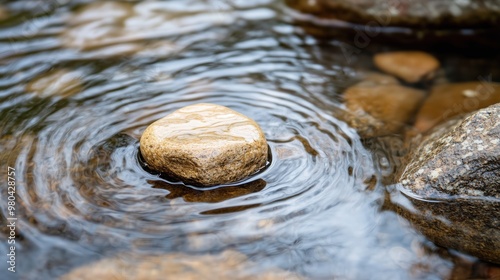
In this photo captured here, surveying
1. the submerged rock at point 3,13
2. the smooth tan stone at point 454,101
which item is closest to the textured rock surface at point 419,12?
the smooth tan stone at point 454,101

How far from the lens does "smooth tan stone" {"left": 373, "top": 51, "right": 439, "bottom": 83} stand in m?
5.51

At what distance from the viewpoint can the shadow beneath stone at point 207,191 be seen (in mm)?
3512

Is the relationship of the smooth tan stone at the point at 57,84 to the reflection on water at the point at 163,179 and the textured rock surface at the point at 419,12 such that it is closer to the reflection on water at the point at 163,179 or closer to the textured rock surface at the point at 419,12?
the reflection on water at the point at 163,179

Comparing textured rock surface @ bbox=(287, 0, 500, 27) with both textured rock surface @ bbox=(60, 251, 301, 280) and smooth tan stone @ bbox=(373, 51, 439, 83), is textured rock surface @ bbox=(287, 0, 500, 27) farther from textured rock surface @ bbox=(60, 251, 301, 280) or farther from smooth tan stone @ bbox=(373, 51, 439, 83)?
textured rock surface @ bbox=(60, 251, 301, 280)

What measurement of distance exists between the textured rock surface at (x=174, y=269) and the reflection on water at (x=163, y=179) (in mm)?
63

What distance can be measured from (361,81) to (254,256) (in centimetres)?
280

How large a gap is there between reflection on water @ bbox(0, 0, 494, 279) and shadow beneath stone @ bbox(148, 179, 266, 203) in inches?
0.4

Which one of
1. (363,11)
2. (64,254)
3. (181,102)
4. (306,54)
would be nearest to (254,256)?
(64,254)

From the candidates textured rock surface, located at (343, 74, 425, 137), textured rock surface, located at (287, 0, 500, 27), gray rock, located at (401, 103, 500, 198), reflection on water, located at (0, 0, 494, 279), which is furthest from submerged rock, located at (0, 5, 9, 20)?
gray rock, located at (401, 103, 500, 198)

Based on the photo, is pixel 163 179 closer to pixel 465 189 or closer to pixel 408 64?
pixel 465 189

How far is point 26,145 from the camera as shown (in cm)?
399

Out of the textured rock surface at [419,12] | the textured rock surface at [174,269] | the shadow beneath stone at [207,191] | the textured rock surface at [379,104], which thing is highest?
the textured rock surface at [419,12]

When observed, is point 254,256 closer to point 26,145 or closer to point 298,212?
point 298,212

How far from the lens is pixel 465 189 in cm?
345
